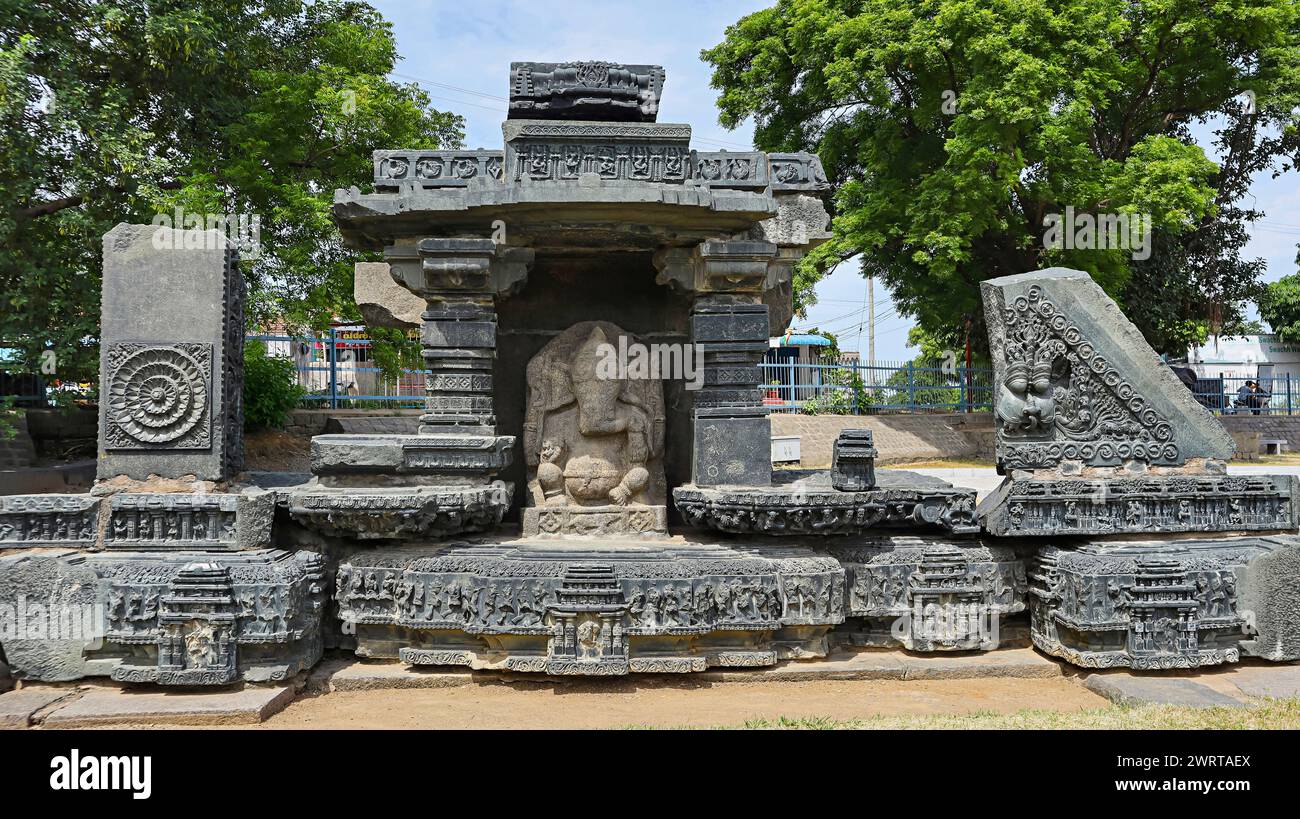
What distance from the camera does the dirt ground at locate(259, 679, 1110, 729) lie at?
461 centimetres

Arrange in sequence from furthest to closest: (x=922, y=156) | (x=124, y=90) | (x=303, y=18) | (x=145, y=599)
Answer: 1. (x=922, y=156)
2. (x=303, y=18)
3. (x=124, y=90)
4. (x=145, y=599)

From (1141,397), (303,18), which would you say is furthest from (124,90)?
(1141,397)

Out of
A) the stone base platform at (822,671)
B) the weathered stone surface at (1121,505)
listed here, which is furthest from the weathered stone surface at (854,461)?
the stone base platform at (822,671)

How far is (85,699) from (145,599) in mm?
623

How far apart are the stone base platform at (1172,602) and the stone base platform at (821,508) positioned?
73 cm

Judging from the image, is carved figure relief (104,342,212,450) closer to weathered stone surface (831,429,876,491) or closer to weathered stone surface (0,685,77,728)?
weathered stone surface (0,685,77,728)

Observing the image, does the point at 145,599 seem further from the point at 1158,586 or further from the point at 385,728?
the point at 1158,586

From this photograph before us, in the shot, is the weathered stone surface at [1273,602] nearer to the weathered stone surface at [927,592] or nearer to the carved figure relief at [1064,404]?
the carved figure relief at [1064,404]

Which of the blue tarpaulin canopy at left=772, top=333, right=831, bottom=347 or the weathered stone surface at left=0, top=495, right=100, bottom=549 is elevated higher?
the blue tarpaulin canopy at left=772, top=333, right=831, bottom=347

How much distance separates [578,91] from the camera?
5.74m

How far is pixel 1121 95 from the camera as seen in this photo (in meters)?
17.2

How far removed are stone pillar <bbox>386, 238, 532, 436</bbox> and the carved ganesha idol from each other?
0.52 metres

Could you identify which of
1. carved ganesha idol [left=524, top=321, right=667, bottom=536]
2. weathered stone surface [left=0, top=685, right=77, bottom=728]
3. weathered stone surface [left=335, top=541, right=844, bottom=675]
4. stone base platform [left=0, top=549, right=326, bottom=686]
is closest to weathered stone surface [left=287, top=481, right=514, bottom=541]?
weathered stone surface [left=335, top=541, right=844, bottom=675]

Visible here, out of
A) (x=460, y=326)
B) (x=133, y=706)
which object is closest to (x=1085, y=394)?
(x=460, y=326)
